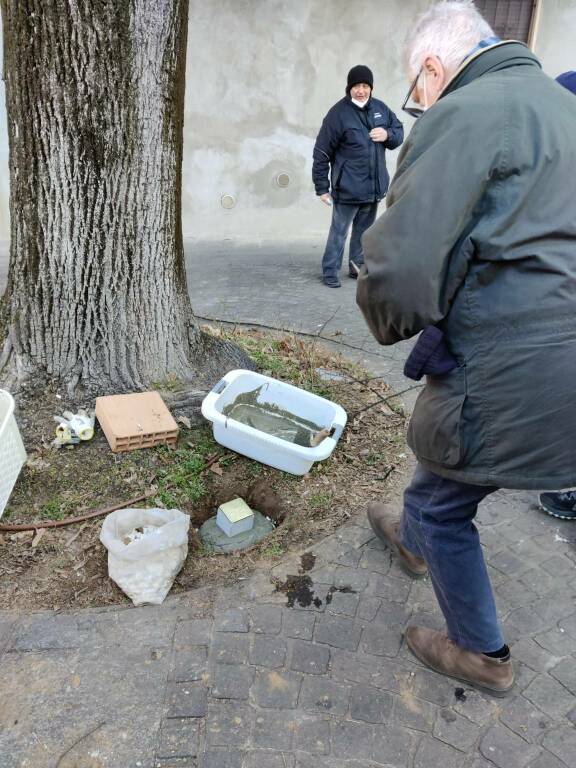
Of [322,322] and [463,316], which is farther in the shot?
[322,322]

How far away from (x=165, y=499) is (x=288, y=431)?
0.75 metres

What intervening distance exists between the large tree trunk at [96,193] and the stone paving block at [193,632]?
1490mm

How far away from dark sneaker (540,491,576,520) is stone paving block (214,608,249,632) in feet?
5.04

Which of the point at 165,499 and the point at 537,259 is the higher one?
the point at 537,259

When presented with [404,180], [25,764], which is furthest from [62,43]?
[25,764]

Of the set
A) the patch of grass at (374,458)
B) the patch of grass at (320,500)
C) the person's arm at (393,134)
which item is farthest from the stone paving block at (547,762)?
the person's arm at (393,134)

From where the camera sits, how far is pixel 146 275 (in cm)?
324

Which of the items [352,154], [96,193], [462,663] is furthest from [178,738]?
[352,154]

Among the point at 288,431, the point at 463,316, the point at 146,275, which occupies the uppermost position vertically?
the point at 463,316

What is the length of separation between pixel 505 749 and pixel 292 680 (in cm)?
71

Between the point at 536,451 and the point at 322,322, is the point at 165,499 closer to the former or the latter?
the point at 536,451

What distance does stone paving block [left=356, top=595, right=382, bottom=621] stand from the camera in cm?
236

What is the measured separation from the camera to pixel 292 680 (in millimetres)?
2100

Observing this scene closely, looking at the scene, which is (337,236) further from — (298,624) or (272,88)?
(298,624)
